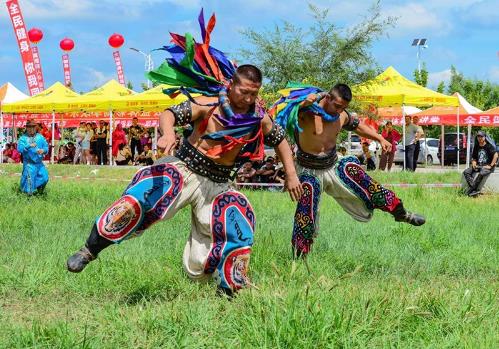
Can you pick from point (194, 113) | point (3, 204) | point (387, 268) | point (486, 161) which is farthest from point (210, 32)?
point (486, 161)

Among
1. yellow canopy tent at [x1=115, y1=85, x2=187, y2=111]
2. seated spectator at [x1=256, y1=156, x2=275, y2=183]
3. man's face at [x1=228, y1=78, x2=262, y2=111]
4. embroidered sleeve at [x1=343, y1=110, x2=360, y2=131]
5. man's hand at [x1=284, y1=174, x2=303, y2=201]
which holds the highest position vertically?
yellow canopy tent at [x1=115, y1=85, x2=187, y2=111]

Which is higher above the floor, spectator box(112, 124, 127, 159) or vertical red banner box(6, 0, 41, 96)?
vertical red banner box(6, 0, 41, 96)

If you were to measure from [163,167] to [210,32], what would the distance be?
1025 millimetres

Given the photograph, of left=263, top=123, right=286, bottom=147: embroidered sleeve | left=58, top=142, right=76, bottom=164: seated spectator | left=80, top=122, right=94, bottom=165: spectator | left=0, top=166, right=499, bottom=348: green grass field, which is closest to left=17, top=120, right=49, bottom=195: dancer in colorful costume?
left=0, top=166, right=499, bottom=348: green grass field

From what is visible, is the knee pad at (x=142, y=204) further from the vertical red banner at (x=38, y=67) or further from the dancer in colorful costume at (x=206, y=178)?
the vertical red banner at (x=38, y=67)

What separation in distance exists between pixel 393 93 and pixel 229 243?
16385 mm

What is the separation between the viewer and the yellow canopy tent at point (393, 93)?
66.1 feet

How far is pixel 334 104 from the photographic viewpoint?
676 cm

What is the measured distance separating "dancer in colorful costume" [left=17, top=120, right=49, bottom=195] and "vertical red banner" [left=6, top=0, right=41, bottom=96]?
2280cm

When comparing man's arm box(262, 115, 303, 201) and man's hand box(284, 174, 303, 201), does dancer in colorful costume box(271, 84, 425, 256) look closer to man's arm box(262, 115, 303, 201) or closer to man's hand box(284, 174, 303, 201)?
man's arm box(262, 115, 303, 201)

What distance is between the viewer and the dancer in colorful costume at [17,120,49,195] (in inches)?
508

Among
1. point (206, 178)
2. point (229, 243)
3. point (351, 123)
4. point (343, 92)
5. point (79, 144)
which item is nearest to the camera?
point (229, 243)

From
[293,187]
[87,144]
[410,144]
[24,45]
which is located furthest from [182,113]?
[24,45]

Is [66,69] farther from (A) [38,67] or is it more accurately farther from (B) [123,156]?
(B) [123,156]
